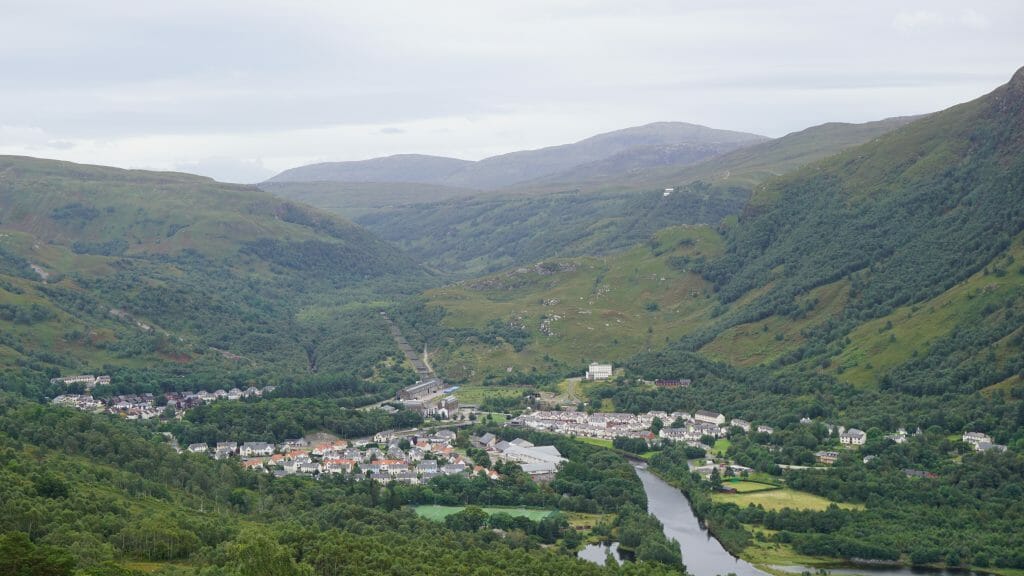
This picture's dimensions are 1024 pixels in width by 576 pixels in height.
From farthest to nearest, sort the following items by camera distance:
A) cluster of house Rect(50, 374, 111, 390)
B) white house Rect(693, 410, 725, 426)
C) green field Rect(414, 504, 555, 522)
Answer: cluster of house Rect(50, 374, 111, 390) → white house Rect(693, 410, 725, 426) → green field Rect(414, 504, 555, 522)

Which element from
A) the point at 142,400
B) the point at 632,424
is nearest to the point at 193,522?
the point at 142,400

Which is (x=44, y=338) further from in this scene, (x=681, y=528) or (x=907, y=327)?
(x=907, y=327)

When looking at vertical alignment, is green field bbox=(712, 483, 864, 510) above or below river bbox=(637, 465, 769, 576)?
above

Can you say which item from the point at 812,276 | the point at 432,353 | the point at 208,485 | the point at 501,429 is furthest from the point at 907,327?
the point at 208,485

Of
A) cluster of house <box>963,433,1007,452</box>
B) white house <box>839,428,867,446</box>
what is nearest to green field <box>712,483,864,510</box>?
white house <box>839,428,867,446</box>

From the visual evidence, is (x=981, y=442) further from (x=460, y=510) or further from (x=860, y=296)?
(x=860, y=296)

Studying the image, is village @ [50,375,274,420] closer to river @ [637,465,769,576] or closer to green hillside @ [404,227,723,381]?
green hillside @ [404,227,723,381]

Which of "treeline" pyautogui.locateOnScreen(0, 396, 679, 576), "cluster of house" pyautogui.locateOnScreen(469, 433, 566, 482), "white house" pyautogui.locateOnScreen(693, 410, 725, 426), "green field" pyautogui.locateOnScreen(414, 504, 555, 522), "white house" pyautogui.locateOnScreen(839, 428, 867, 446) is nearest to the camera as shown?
"treeline" pyautogui.locateOnScreen(0, 396, 679, 576)

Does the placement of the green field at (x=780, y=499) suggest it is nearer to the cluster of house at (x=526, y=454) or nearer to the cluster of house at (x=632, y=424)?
the cluster of house at (x=526, y=454)
